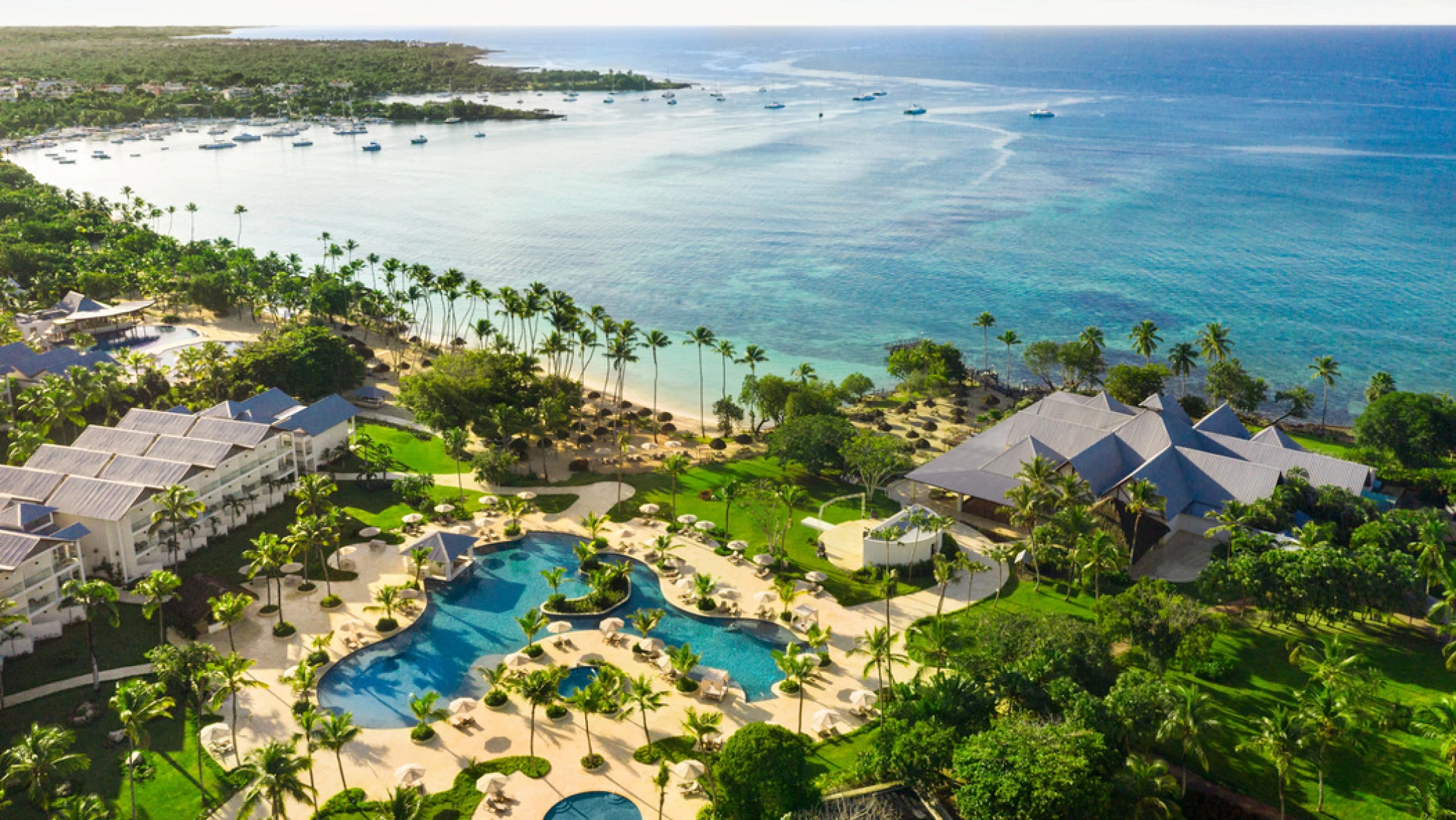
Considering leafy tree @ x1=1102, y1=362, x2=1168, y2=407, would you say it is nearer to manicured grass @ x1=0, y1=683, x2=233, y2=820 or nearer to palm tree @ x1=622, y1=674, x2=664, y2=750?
palm tree @ x1=622, y1=674, x2=664, y2=750

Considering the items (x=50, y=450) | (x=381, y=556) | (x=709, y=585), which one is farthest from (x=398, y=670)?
(x=50, y=450)

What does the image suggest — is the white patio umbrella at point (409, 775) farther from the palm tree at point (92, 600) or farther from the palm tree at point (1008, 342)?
the palm tree at point (1008, 342)

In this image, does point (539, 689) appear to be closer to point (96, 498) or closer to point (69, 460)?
point (96, 498)

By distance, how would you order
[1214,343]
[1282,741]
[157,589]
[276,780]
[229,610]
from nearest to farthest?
[276,780]
[1282,741]
[157,589]
[229,610]
[1214,343]

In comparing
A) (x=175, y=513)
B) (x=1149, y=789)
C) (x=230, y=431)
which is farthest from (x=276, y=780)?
(x=230, y=431)

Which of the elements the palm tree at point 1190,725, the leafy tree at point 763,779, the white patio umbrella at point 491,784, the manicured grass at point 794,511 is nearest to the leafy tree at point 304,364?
the manicured grass at point 794,511
